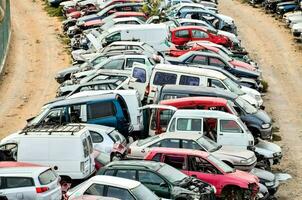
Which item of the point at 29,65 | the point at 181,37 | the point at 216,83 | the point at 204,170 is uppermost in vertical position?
the point at 216,83

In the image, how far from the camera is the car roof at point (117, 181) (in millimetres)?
17672

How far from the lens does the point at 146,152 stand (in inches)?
848

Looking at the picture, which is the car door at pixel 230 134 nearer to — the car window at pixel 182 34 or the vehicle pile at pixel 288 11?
the car window at pixel 182 34

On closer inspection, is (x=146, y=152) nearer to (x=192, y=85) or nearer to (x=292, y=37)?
(x=192, y=85)

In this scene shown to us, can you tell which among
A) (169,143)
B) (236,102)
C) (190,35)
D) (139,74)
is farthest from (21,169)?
(190,35)

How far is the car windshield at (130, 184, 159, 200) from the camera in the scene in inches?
689

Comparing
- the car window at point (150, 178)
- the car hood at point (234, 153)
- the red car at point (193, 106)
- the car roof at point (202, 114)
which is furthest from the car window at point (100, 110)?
the car window at point (150, 178)

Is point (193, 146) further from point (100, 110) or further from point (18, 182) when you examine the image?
point (18, 182)

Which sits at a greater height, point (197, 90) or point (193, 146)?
point (197, 90)

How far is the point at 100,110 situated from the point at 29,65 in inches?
643

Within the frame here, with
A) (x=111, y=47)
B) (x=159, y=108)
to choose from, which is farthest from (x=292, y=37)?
(x=159, y=108)

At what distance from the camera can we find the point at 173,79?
26984 mm

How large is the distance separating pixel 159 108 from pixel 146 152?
3.02 meters

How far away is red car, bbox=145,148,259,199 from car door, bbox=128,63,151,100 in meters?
6.70
